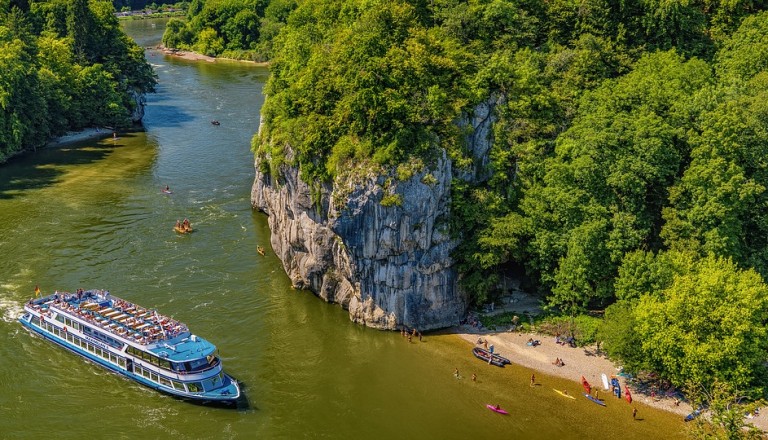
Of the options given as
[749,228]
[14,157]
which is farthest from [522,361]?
[14,157]

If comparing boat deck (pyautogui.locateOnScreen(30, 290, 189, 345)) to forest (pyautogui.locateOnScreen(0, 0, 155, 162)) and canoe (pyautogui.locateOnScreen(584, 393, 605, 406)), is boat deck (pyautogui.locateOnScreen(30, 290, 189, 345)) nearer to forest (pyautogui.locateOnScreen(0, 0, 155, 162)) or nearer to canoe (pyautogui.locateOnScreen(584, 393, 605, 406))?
canoe (pyautogui.locateOnScreen(584, 393, 605, 406))

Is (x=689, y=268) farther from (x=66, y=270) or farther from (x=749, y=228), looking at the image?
(x=66, y=270)

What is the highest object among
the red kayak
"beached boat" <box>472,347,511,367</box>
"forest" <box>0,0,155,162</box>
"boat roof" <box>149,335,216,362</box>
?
"forest" <box>0,0,155,162</box>

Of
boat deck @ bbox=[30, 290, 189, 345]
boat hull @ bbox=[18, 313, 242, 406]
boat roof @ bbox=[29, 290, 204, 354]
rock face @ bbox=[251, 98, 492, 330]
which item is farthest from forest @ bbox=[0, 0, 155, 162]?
rock face @ bbox=[251, 98, 492, 330]

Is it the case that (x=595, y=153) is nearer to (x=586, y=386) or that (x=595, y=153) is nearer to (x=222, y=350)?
(x=586, y=386)

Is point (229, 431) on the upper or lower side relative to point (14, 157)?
lower

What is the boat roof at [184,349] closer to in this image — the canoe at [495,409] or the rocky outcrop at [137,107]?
the canoe at [495,409]

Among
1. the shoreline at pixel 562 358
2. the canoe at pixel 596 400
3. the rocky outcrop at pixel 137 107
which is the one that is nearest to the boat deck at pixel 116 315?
the shoreline at pixel 562 358
